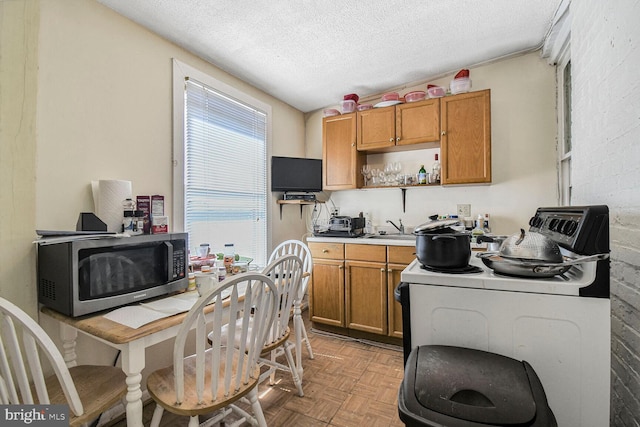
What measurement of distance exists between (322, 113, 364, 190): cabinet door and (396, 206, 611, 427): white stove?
212 cm

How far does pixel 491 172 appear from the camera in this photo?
8.48ft

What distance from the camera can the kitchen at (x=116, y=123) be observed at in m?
1.11

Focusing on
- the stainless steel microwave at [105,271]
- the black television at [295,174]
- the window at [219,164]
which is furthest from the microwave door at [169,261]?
the black television at [295,174]

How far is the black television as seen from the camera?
306cm

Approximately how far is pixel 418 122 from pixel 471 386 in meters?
2.45

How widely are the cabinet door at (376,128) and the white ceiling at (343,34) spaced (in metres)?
0.34

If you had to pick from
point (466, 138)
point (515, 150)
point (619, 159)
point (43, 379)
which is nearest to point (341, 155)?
point (466, 138)

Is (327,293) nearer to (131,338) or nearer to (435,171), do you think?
(435,171)

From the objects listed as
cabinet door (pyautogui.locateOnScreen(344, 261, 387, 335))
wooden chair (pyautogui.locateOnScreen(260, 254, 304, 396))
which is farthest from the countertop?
wooden chair (pyautogui.locateOnScreen(260, 254, 304, 396))

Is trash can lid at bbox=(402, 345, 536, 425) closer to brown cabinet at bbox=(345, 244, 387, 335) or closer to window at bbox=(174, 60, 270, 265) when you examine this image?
brown cabinet at bbox=(345, 244, 387, 335)

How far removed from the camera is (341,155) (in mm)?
3141

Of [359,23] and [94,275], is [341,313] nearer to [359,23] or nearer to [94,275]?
[94,275]

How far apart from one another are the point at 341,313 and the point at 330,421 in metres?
1.14

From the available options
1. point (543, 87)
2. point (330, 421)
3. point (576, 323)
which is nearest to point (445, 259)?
point (576, 323)
